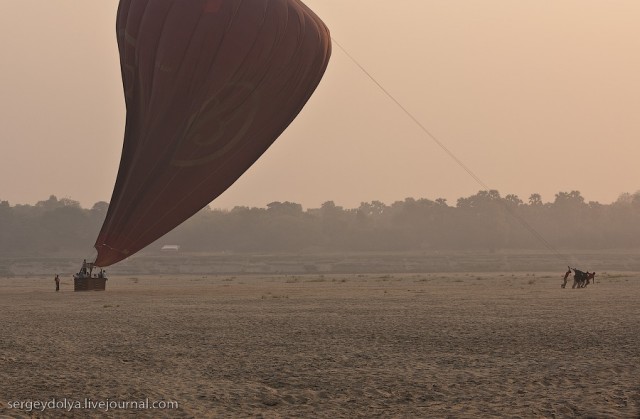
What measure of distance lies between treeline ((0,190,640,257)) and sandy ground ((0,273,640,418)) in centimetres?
13079

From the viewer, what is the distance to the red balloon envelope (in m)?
33.9

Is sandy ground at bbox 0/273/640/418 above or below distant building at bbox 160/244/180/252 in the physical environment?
below

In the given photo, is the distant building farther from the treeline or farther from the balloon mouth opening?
the balloon mouth opening

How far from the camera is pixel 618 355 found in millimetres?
16219

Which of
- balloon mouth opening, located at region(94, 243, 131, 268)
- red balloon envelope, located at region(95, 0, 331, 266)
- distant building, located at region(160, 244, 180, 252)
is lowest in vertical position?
balloon mouth opening, located at region(94, 243, 131, 268)

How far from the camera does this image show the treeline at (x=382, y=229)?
160 meters

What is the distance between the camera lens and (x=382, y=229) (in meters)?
177

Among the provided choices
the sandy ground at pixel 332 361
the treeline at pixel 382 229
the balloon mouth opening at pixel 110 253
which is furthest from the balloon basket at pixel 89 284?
the treeline at pixel 382 229

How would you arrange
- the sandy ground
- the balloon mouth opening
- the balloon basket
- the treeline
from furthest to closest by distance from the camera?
the treeline
the balloon basket
the balloon mouth opening
the sandy ground

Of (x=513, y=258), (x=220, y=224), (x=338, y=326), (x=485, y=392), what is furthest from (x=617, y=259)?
(x=485, y=392)

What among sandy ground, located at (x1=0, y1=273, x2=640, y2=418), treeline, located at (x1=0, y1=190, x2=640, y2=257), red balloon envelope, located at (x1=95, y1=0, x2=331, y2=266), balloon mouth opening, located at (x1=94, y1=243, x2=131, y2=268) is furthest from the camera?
treeline, located at (x1=0, y1=190, x2=640, y2=257)

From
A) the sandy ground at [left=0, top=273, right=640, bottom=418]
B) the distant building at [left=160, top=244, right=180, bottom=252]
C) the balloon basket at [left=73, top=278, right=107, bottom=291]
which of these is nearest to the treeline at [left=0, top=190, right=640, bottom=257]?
the distant building at [left=160, top=244, right=180, bottom=252]

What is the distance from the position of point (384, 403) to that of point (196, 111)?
77.5 ft

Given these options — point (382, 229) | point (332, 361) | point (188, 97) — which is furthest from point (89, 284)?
point (382, 229)
